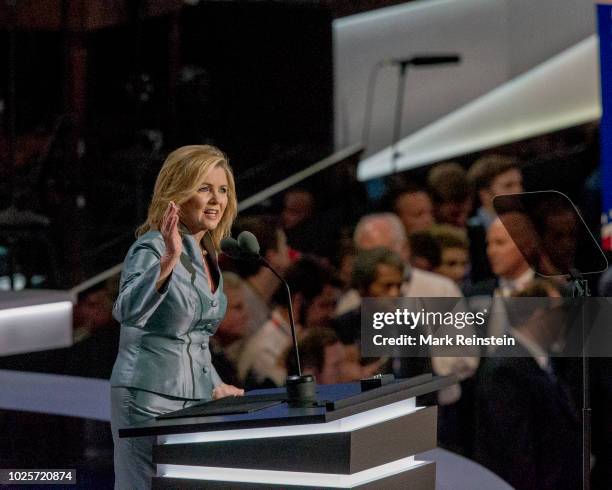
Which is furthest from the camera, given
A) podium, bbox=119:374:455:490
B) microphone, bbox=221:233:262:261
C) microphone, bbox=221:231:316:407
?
microphone, bbox=221:233:262:261

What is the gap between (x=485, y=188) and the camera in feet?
14.2

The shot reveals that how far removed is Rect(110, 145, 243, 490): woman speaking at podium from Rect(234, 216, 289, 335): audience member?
186 centimetres

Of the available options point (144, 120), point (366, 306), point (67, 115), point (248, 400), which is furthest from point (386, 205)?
point (248, 400)

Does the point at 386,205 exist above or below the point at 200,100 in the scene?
below

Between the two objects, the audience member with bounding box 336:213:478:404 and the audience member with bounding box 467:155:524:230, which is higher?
the audience member with bounding box 467:155:524:230

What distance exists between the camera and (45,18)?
14.0 feet

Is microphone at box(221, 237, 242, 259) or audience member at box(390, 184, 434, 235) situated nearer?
microphone at box(221, 237, 242, 259)

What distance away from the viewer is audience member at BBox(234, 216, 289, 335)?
4.30 meters

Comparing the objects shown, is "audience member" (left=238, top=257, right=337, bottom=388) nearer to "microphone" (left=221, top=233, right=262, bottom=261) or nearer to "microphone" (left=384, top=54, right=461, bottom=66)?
"microphone" (left=384, top=54, right=461, bottom=66)

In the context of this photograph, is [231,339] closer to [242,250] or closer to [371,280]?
[371,280]

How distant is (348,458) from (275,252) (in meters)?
2.58

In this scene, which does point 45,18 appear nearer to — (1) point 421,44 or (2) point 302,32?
(2) point 302,32

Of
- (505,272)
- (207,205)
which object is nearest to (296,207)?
(505,272)

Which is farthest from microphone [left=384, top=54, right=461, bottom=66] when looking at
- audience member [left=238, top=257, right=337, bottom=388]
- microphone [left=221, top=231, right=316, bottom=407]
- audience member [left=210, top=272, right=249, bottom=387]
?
microphone [left=221, top=231, right=316, bottom=407]
